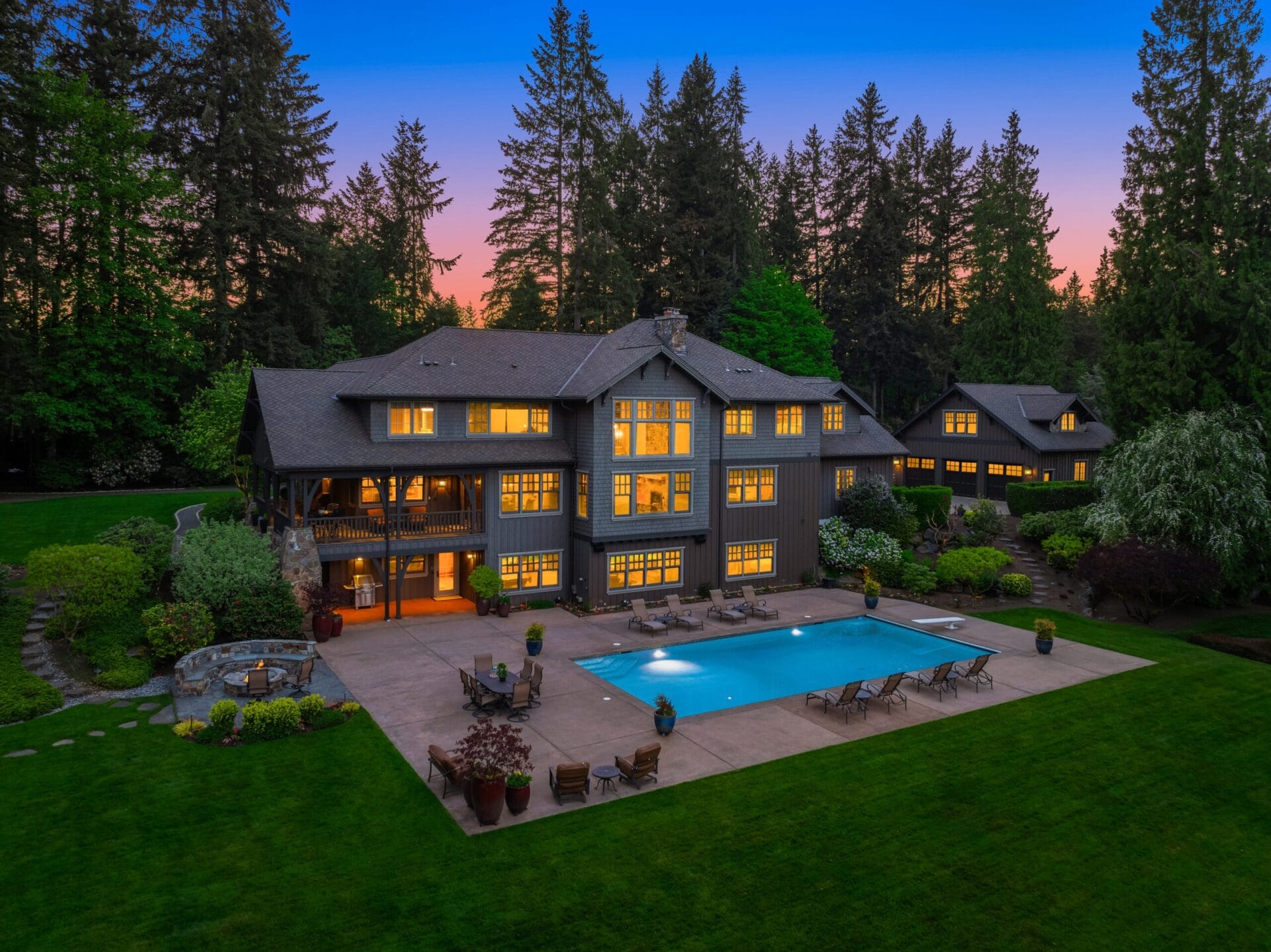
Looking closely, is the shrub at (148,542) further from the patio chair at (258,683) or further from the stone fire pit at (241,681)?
the patio chair at (258,683)

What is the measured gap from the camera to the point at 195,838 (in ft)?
38.5

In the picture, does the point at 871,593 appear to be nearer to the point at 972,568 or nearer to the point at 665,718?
the point at 972,568

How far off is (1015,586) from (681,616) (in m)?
13.7

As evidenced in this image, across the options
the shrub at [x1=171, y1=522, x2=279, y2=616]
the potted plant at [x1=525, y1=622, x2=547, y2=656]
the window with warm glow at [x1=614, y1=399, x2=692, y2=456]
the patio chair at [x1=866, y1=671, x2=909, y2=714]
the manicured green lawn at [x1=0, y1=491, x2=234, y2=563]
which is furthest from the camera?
the manicured green lawn at [x1=0, y1=491, x2=234, y2=563]

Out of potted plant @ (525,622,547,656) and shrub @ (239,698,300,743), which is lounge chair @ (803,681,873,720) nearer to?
potted plant @ (525,622,547,656)

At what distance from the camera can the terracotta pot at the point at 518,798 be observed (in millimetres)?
12531

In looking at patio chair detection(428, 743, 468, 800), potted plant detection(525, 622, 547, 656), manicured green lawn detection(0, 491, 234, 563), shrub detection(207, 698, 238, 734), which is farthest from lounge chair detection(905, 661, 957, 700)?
manicured green lawn detection(0, 491, 234, 563)

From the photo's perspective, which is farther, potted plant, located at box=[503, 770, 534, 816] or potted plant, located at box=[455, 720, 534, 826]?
potted plant, located at box=[503, 770, 534, 816]

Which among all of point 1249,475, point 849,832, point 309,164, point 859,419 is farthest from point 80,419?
point 1249,475

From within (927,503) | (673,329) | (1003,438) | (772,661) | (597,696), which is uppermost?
(673,329)

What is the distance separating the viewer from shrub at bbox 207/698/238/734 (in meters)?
15.3

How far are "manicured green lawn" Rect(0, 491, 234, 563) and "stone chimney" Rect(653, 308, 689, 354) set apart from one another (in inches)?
903

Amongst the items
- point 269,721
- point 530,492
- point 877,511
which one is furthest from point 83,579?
point 877,511

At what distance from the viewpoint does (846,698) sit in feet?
57.8
